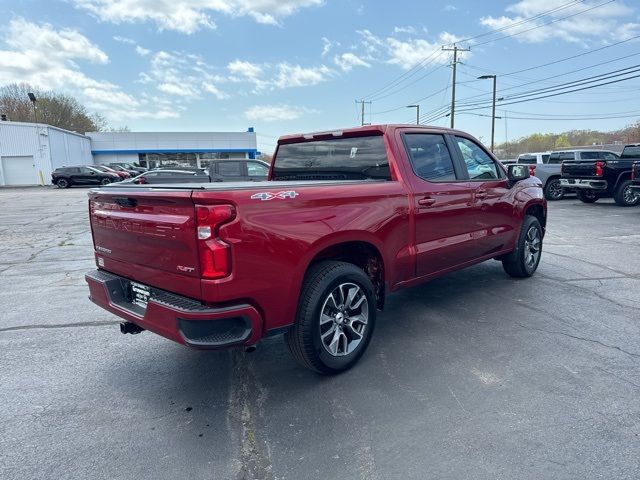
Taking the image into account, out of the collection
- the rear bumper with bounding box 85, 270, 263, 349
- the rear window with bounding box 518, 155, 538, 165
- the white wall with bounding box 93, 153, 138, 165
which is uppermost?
the white wall with bounding box 93, 153, 138, 165

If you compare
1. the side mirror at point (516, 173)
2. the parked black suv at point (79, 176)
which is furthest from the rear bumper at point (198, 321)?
the parked black suv at point (79, 176)

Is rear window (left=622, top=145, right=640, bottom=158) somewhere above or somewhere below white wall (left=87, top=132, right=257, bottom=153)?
below

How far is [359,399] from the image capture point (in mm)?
3088

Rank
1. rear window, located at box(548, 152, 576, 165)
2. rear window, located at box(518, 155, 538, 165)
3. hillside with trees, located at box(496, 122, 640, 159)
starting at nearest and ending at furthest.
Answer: rear window, located at box(548, 152, 576, 165), rear window, located at box(518, 155, 538, 165), hillside with trees, located at box(496, 122, 640, 159)

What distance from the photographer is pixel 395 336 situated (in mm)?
4145

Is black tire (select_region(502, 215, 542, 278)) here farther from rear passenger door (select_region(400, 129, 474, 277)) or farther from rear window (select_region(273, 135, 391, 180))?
rear window (select_region(273, 135, 391, 180))

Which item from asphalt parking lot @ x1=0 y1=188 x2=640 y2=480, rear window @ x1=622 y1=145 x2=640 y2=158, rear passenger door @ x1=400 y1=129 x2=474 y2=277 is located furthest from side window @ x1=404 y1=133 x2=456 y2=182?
rear window @ x1=622 y1=145 x2=640 y2=158

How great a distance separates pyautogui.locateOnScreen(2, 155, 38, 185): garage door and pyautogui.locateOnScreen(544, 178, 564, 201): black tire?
39090 mm

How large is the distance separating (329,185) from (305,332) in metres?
1.11

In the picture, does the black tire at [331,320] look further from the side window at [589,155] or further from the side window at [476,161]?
the side window at [589,155]

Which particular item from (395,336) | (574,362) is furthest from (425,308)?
(574,362)

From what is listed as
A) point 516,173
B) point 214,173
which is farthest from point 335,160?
point 214,173

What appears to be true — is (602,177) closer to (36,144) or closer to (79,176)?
(79,176)

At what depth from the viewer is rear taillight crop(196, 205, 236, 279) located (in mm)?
2545
